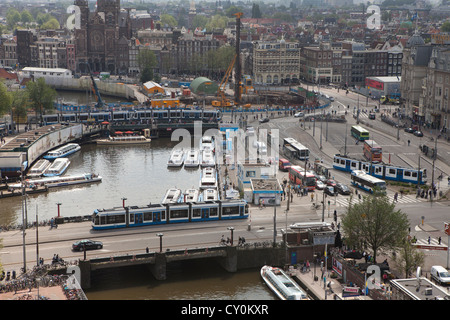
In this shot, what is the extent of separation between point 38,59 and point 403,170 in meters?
92.6

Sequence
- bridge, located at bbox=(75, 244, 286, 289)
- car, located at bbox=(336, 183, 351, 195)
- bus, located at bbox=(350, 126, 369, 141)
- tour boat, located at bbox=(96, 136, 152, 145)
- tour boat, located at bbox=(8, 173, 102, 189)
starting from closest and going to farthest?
bridge, located at bbox=(75, 244, 286, 289), car, located at bbox=(336, 183, 351, 195), tour boat, located at bbox=(8, 173, 102, 189), bus, located at bbox=(350, 126, 369, 141), tour boat, located at bbox=(96, 136, 152, 145)

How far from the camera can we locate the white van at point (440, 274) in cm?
2916

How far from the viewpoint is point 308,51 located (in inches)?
4355

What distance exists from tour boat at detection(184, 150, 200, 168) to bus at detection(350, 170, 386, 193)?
1402 centimetres

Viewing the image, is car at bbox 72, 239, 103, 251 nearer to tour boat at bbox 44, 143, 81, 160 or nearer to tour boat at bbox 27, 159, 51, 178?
tour boat at bbox 27, 159, 51, 178

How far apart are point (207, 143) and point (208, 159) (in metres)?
6.28

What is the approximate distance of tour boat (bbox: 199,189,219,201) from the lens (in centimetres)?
4274

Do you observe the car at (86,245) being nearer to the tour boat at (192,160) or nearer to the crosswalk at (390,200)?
the crosswalk at (390,200)

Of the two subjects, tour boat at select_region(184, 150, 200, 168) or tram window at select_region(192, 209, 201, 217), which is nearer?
tram window at select_region(192, 209, 201, 217)

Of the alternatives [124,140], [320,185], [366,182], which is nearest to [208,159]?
[320,185]

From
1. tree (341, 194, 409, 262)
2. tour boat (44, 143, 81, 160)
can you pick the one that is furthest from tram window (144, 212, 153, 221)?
tour boat (44, 143, 81, 160)
